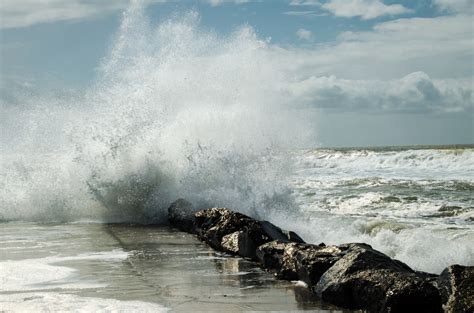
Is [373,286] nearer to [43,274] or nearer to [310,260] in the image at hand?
[310,260]

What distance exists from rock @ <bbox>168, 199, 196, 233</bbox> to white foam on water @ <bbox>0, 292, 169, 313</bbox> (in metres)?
5.22

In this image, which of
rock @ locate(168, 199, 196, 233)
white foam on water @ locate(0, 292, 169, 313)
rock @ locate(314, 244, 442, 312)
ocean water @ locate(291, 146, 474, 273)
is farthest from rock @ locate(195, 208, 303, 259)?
white foam on water @ locate(0, 292, 169, 313)

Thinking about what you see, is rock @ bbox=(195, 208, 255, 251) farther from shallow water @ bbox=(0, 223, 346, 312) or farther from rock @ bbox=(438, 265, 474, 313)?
rock @ bbox=(438, 265, 474, 313)

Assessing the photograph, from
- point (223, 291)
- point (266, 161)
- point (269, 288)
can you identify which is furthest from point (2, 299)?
point (266, 161)

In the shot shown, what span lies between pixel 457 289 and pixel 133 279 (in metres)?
3.27

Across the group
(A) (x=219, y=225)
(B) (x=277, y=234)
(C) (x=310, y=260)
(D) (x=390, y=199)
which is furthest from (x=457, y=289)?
(D) (x=390, y=199)

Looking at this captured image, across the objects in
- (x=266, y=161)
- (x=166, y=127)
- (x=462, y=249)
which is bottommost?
(x=462, y=249)

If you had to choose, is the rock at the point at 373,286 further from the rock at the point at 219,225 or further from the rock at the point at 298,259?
the rock at the point at 219,225

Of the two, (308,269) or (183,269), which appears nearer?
(308,269)

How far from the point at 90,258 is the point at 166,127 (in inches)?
338

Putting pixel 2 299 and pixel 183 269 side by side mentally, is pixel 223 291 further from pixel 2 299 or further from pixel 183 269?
pixel 2 299

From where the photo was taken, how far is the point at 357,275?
5758mm

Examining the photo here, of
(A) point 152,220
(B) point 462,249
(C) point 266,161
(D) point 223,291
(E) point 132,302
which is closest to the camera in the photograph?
(E) point 132,302

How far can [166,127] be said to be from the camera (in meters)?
16.3
